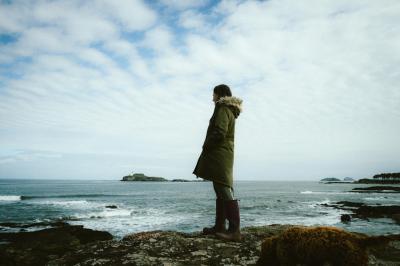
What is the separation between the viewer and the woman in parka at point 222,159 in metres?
5.00

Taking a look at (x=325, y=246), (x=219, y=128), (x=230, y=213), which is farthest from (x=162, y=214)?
(x=325, y=246)

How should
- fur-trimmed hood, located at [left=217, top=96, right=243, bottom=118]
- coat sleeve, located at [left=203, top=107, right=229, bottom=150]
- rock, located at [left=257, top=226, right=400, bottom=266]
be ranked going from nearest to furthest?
rock, located at [left=257, top=226, right=400, bottom=266] < coat sleeve, located at [left=203, top=107, right=229, bottom=150] < fur-trimmed hood, located at [left=217, top=96, right=243, bottom=118]

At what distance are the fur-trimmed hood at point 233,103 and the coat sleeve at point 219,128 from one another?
129 millimetres

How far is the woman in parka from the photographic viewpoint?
5.00 metres

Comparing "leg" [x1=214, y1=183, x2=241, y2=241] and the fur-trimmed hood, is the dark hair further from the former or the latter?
"leg" [x1=214, y1=183, x2=241, y2=241]

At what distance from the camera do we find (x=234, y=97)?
5.29 meters

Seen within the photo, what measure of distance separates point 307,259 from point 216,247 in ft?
6.59

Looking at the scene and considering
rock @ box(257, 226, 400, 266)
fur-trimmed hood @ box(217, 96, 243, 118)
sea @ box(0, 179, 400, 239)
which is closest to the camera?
rock @ box(257, 226, 400, 266)

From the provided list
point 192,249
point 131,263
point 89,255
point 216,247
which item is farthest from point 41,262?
point 216,247

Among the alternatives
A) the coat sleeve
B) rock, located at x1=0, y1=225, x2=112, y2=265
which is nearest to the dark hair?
the coat sleeve

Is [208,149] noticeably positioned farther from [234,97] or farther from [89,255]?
[89,255]

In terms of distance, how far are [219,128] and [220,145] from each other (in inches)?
13.3

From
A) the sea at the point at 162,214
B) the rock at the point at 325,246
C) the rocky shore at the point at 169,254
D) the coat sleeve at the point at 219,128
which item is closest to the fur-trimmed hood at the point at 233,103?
the coat sleeve at the point at 219,128

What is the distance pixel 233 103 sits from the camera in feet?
17.1
